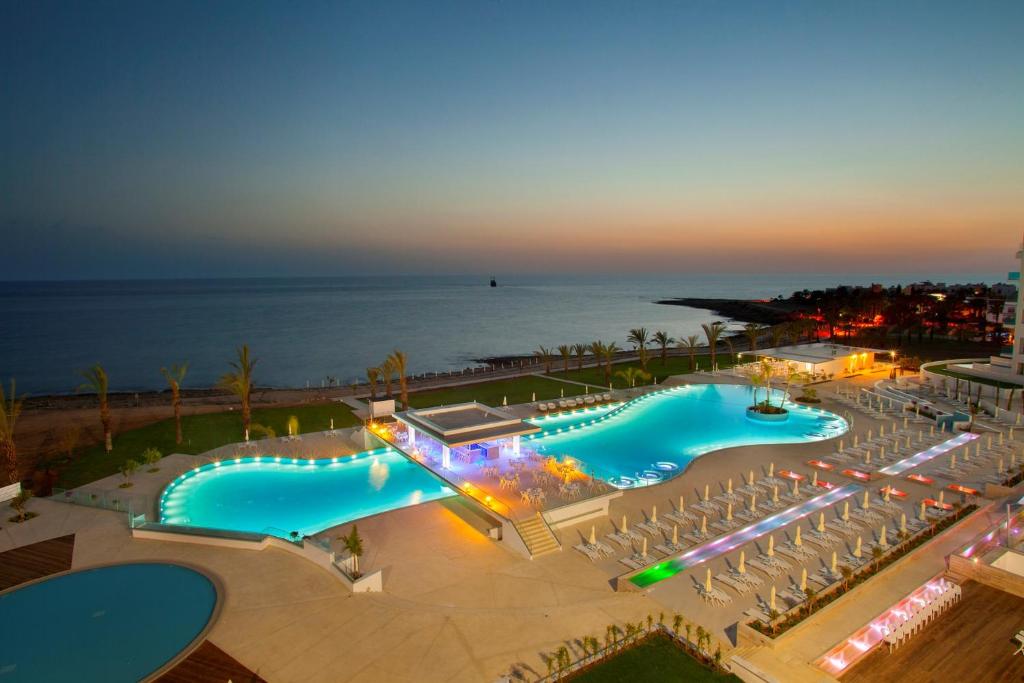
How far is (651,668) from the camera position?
9898 mm

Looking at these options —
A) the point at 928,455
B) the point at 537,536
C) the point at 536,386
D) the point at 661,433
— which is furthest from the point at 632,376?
the point at 537,536

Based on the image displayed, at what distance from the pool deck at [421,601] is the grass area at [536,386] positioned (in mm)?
14929

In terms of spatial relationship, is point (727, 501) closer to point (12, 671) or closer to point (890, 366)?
point (12, 671)

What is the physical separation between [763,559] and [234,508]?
638 inches

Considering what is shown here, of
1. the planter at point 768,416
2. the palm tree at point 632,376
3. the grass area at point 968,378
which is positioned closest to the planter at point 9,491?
the palm tree at point 632,376

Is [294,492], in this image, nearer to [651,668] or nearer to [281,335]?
[651,668]

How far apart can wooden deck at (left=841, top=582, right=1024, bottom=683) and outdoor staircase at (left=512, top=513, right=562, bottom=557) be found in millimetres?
6943

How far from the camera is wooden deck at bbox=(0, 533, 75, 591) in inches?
508

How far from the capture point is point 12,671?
9.92 m

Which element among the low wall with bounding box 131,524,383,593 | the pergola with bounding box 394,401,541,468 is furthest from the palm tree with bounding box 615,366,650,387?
the low wall with bounding box 131,524,383,593

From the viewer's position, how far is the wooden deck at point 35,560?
12.9 metres

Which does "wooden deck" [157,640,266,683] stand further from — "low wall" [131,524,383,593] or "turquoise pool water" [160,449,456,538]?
"turquoise pool water" [160,449,456,538]

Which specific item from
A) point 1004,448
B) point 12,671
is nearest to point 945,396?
point 1004,448

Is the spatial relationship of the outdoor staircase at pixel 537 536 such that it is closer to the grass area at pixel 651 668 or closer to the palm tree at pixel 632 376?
the grass area at pixel 651 668
